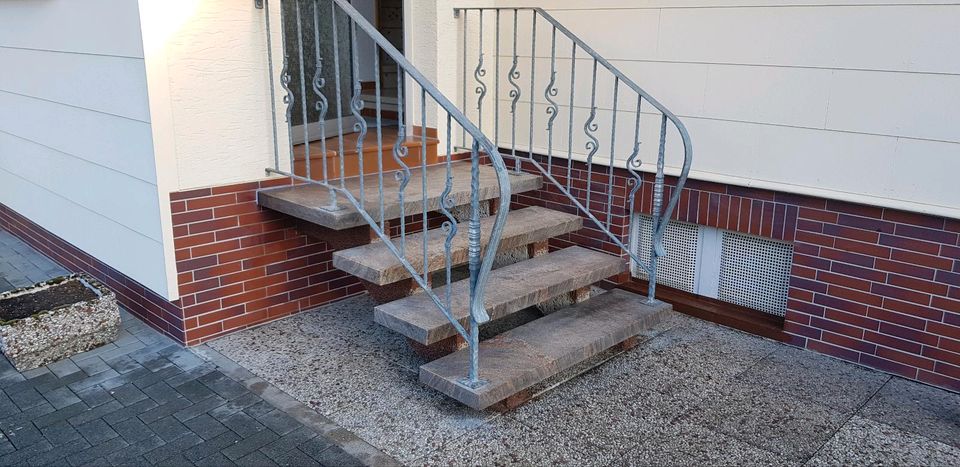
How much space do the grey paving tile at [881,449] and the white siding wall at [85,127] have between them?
299cm

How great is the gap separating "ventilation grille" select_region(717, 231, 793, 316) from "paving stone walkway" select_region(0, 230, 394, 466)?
2178 mm

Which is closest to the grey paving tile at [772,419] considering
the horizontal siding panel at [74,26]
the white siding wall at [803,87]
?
the white siding wall at [803,87]

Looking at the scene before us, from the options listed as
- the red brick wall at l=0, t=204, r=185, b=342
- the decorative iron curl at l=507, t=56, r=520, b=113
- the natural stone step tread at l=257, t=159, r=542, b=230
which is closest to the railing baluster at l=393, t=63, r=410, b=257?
the natural stone step tread at l=257, t=159, r=542, b=230

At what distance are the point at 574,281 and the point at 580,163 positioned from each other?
108 centimetres

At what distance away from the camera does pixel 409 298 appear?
3.31 meters

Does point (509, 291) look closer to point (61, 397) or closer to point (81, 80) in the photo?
point (61, 397)

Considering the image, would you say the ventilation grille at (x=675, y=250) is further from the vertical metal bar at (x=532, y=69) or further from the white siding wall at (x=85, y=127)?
the white siding wall at (x=85, y=127)

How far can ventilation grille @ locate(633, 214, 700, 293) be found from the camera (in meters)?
4.10

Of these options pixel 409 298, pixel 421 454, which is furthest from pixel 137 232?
pixel 421 454

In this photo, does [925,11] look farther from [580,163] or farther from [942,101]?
[580,163]

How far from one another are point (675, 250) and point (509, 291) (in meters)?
1.30

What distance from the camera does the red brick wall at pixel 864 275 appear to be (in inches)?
125

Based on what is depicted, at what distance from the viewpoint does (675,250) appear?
4.18m

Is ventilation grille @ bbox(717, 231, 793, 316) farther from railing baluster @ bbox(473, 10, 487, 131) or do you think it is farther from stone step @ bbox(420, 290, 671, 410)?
railing baluster @ bbox(473, 10, 487, 131)
